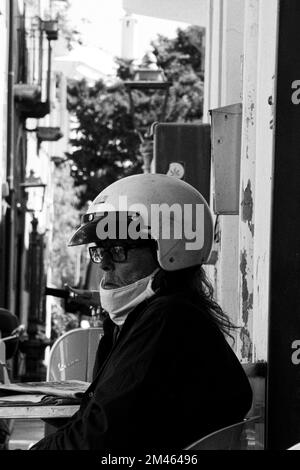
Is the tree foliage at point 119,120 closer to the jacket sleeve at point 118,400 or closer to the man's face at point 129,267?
the man's face at point 129,267

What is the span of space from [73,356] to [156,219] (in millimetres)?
2809

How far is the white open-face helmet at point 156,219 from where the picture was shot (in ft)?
12.7

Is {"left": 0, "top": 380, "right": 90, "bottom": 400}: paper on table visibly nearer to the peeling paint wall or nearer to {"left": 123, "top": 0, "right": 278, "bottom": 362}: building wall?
{"left": 123, "top": 0, "right": 278, "bottom": 362}: building wall

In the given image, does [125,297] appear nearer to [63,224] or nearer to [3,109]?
[3,109]

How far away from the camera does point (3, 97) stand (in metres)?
17.8

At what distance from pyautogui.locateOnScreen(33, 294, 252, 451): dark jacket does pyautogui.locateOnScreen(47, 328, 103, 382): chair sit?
302cm

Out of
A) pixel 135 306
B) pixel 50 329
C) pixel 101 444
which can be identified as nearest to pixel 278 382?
pixel 135 306

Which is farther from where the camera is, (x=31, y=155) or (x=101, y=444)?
(x=31, y=155)

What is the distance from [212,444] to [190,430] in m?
0.08

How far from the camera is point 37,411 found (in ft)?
12.4

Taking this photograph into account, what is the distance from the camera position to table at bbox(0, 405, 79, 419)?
3.77 m

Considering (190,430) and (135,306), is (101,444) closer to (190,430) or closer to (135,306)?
(190,430)

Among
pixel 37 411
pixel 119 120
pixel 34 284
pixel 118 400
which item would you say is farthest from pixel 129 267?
pixel 119 120

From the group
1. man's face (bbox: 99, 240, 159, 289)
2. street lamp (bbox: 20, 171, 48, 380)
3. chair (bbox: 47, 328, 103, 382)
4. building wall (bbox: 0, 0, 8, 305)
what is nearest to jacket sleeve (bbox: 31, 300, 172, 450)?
man's face (bbox: 99, 240, 159, 289)
